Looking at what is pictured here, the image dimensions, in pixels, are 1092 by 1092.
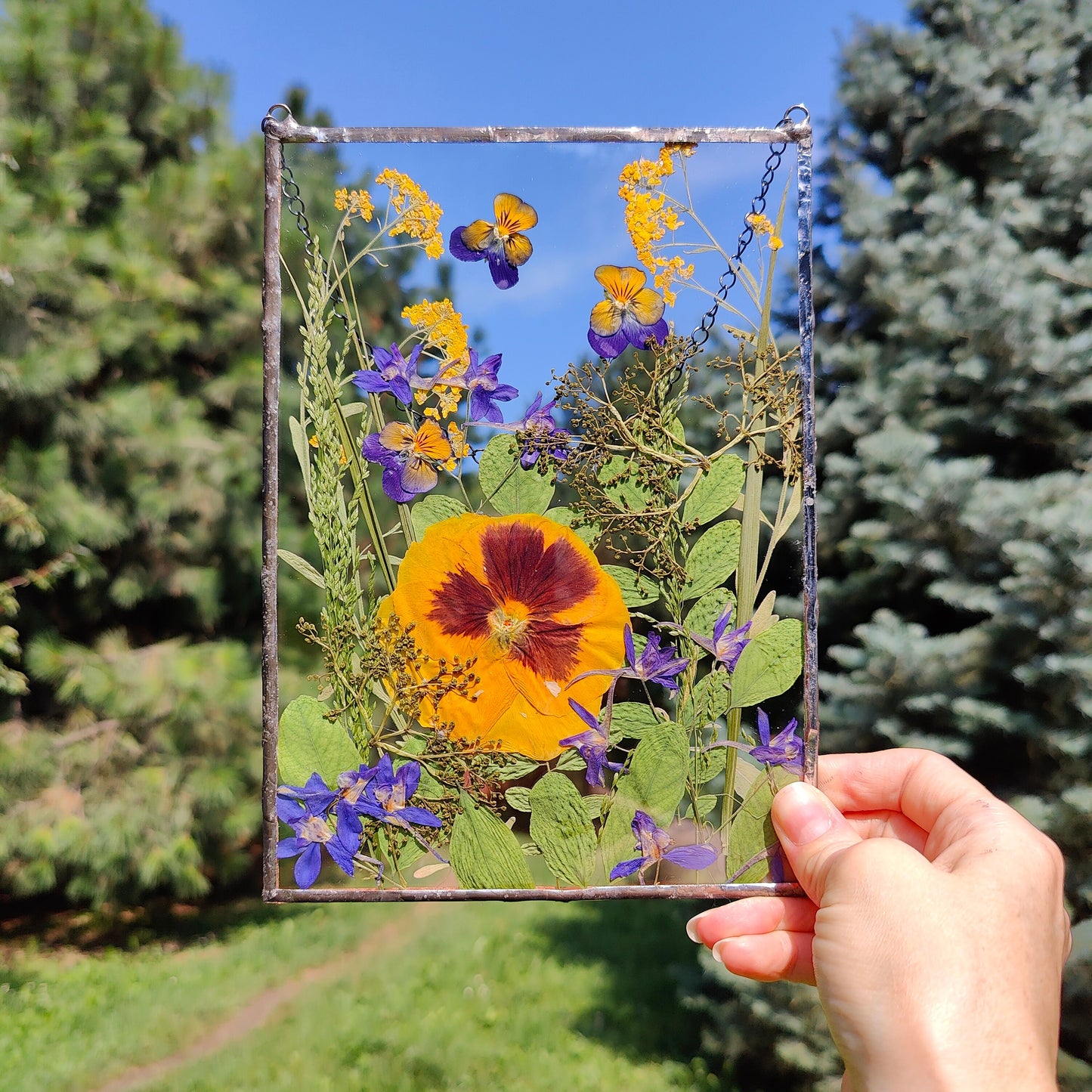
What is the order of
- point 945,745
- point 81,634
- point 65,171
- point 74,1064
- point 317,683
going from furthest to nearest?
point 81,634 < point 65,171 < point 74,1064 < point 945,745 < point 317,683

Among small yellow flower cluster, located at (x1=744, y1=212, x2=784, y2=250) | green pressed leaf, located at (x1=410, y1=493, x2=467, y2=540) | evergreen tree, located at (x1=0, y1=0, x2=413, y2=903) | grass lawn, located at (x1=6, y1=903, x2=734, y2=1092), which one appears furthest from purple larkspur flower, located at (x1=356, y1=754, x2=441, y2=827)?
evergreen tree, located at (x1=0, y1=0, x2=413, y2=903)

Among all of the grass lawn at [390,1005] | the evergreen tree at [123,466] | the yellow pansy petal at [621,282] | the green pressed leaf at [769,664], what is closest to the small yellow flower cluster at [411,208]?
the yellow pansy petal at [621,282]

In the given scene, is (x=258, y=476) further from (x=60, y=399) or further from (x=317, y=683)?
(x=317, y=683)

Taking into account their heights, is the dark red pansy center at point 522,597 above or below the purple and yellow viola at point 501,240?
below

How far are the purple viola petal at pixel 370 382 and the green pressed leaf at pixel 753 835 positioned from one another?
770mm

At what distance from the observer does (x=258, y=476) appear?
11.2ft

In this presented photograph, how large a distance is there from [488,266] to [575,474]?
1.07ft

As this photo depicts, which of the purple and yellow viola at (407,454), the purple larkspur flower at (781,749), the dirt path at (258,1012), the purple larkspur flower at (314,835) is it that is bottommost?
the dirt path at (258,1012)

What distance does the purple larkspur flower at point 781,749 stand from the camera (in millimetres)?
1141

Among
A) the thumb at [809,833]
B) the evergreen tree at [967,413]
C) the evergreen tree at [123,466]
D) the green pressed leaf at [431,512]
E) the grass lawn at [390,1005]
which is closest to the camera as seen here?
the thumb at [809,833]

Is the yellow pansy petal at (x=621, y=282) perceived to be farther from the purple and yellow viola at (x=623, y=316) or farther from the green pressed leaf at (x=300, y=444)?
the green pressed leaf at (x=300, y=444)

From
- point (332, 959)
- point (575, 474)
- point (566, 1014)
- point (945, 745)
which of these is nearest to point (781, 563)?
point (575, 474)

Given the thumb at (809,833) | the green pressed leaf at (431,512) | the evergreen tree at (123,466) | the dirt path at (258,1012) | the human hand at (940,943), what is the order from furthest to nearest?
the evergreen tree at (123,466), the dirt path at (258,1012), the green pressed leaf at (431,512), the thumb at (809,833), the human hand at (940,943)

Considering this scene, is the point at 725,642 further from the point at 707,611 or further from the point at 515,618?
the point at 515,618
